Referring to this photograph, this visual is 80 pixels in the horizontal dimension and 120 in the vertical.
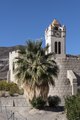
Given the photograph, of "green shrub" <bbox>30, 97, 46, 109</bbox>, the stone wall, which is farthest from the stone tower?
"green shrub" <bbox>30, 97, 46, 109</bbox>

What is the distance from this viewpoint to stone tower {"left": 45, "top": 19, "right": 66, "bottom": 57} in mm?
75000

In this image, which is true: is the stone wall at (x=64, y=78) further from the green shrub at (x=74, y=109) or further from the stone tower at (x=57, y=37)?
the green shrub at (x=74, y=109)

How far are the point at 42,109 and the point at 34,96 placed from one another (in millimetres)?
1758

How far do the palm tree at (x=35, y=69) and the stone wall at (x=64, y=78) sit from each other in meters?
9.67

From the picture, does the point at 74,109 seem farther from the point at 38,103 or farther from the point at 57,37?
the point at 57,37

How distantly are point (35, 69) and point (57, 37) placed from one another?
3144 centimetres

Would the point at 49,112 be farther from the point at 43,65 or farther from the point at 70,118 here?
the point at 70,118

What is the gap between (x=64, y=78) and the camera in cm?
5669

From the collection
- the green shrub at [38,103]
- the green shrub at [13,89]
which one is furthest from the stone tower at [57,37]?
the green shrub at [38,103]

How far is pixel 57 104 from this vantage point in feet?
155

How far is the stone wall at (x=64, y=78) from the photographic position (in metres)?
56.2

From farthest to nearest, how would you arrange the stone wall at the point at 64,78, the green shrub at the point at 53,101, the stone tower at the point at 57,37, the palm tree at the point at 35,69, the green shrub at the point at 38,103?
the stone tower at the point at 57,37 < the stone wall at the point at 64,78 < the green shrub at the point at 53,101 < the palm tree at the point at 35,69 < the green shrub at the point at 38,103

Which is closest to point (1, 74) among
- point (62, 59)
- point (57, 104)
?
point (62, 59)

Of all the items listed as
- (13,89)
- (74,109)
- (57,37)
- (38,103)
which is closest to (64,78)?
(13,89)
